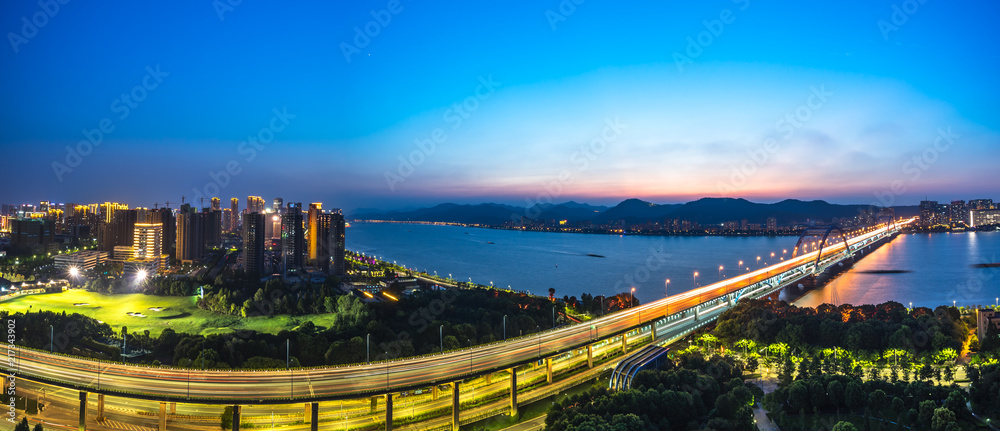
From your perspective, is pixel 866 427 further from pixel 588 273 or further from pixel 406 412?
pixel 588 273

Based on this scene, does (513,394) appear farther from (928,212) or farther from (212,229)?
(928,212)

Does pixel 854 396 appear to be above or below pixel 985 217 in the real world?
below

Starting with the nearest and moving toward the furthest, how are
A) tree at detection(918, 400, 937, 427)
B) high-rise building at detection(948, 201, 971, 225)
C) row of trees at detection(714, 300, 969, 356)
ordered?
tree at detection(918, 400, 937, 427) → row of trees at detection(714, 300, 969, 356) → high-rise building at detection(948, 201, 971, 225)

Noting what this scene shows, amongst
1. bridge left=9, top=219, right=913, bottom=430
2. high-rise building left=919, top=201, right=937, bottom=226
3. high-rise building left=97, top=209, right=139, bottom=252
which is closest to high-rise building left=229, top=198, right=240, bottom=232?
high-rise building left=97, top=209, right=139, bottom=252

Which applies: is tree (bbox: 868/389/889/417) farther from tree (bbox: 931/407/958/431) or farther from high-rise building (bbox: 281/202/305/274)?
high-rise building (bbox: 281/202/305/274)

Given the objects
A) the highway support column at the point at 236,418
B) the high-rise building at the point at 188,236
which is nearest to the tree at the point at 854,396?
the highway support column at the point at 236,418

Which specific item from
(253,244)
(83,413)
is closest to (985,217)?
(253,244)

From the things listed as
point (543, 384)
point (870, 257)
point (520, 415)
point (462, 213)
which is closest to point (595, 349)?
point (543, 384)
